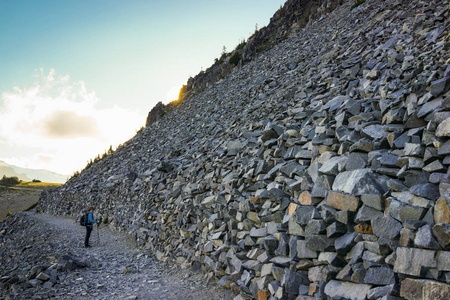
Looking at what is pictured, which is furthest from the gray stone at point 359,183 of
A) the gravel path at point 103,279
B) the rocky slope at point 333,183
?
the gravel path at point 103,279

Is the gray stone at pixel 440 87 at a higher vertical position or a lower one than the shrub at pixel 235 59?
lower

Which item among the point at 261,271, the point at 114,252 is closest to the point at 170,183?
the point at 114,252

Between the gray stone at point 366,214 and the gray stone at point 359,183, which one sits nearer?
the gray stone at point 366,214

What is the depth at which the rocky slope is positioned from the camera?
13.6 ft

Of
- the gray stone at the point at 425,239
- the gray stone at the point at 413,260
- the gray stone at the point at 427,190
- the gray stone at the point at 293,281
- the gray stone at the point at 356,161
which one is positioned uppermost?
the gray stone at the point at 356,161

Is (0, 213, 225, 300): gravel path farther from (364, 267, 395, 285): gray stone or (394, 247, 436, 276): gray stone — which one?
(394, 247, 436, 276): gray stone

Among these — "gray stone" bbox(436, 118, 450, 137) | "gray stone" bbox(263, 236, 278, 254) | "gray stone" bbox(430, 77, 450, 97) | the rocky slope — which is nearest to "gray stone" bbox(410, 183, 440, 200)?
the rocky slope

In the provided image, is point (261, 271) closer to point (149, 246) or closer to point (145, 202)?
point (149, 246)

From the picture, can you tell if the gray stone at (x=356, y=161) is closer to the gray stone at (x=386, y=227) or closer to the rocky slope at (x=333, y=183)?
the rocky slope at (x=333, y=183)

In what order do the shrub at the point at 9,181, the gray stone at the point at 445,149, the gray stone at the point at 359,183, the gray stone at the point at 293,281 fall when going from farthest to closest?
the shrub at the point at 9,181
the gray stone at the point at 293,281
the gray stone at the point at 359,183
the gray stone at the point at 445,149

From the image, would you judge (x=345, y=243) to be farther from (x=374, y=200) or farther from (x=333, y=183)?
(x=333, y=183)

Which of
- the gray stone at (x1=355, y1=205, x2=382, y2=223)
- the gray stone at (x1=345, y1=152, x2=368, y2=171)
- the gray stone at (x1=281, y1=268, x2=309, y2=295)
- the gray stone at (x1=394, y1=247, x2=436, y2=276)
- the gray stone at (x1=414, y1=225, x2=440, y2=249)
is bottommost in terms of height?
the gray stone at (x1=281, y1=268, x2=309, y2=295)

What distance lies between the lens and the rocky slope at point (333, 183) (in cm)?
415

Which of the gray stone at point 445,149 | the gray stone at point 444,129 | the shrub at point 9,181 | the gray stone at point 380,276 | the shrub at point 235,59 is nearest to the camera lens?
the gray stone at point 380,276
